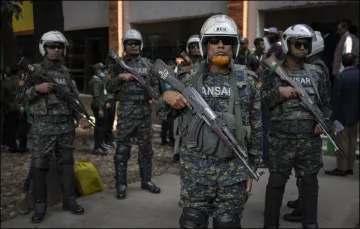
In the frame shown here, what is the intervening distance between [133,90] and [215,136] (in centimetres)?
254

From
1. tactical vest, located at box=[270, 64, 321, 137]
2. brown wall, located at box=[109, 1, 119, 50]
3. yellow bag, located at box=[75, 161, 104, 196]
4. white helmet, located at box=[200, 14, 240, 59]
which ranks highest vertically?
brown wall, located at box=[109, 1, 119, 50]

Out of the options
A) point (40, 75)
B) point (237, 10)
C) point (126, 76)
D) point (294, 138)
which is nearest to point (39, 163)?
point (40, 75)

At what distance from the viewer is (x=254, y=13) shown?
31.0 feet

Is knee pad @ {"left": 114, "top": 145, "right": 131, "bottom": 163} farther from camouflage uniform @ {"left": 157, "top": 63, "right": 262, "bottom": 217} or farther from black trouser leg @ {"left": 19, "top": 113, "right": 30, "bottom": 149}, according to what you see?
black trouser leg @ {"left": 19, "top": 113, "right": 30, "bottom": 149}

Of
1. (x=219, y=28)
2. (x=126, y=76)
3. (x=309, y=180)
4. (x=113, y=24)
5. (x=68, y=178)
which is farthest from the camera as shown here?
(x=113, y=24)

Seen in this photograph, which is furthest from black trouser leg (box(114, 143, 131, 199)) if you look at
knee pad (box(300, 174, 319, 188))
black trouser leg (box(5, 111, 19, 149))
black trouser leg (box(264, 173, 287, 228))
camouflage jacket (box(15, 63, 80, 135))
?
black trouser leg (box(5, 111, 19, 149))

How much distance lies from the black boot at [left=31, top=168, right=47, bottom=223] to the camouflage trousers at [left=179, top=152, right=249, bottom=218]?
2.10 m

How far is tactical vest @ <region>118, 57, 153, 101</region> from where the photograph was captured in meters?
5.26

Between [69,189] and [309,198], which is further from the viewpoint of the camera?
[69,189]

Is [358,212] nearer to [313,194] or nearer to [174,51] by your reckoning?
[313,194]

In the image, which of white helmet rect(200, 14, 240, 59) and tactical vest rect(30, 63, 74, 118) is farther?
tactical vest rect(30, 63, 74, 118)

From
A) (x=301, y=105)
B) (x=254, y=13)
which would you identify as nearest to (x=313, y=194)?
(x=301, y=105)

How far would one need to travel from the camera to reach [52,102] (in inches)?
179

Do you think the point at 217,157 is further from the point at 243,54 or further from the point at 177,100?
the point at 243,54
